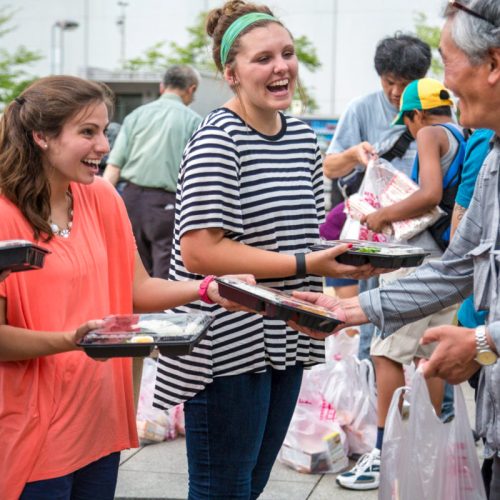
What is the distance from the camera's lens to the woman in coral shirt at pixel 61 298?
2695 millimetres

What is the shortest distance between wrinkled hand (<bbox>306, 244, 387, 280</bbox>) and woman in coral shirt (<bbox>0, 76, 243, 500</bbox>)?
0.32m

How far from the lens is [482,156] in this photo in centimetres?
405

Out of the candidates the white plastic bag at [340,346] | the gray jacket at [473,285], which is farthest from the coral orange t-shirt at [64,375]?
the white plastic bag at [340,346]

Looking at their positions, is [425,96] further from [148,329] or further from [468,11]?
[148,329]

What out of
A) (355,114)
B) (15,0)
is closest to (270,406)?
(355,114)

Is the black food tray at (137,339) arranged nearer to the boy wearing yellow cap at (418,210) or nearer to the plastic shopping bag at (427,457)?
the plastic shopping bag at (427,457)

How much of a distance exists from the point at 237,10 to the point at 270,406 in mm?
1338

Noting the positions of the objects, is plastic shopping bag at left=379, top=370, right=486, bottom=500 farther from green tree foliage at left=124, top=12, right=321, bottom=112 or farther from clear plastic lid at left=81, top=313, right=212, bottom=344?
green tree foliage at left=124, top=12, right=321, bottom=112

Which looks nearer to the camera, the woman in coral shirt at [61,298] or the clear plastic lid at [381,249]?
the woman in coral shirt at [61,298]

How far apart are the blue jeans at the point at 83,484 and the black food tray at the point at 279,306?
66 centimetres

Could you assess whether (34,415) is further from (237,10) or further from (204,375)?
(237,10)

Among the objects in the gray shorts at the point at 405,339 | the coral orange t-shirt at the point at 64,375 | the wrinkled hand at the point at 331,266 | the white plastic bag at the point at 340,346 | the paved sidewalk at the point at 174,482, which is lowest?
the paved sidewalk at the point at 174,482

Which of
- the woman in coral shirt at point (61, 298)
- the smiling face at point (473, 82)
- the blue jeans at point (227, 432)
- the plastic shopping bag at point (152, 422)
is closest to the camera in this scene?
the smiling face at point (473, 82)

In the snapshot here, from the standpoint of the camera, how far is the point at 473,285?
2.86 m
